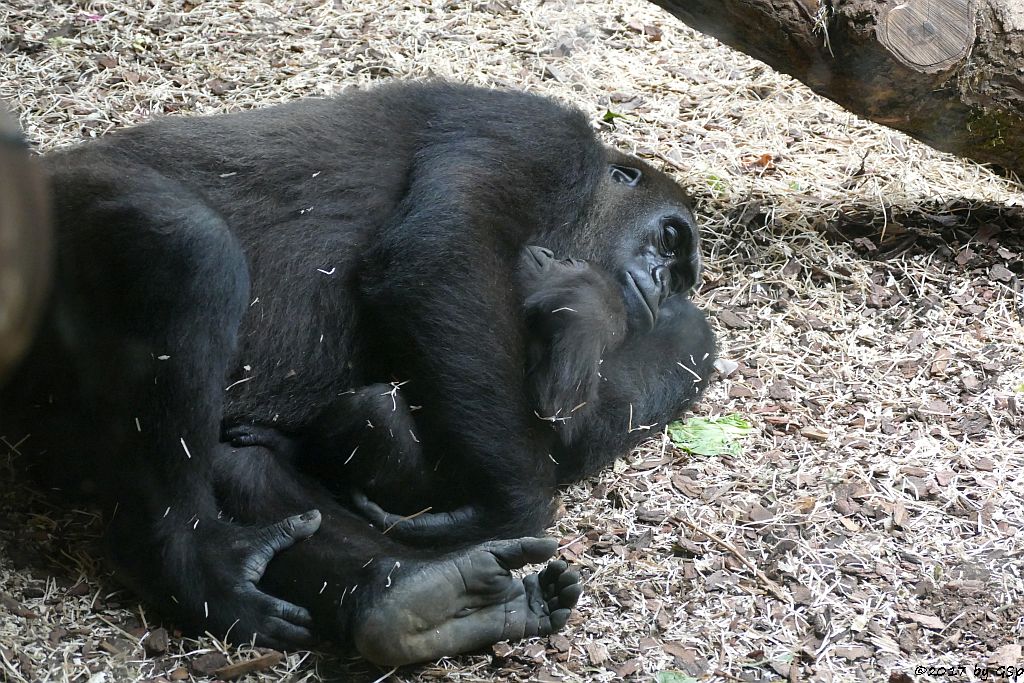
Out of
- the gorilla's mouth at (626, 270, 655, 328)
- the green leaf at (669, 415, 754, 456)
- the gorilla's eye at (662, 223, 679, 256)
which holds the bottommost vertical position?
the green leaf at (669, 415, 754, 456)

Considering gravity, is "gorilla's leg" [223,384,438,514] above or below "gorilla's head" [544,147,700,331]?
below

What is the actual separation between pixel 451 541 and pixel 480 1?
14.9 feet

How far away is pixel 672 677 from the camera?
3.31 meters

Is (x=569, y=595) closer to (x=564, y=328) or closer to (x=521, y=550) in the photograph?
(x=521, y=550)

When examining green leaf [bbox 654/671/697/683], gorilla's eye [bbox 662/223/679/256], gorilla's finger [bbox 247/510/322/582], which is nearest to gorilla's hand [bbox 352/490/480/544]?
gorilla's finger [bbox 247/510/322/582]

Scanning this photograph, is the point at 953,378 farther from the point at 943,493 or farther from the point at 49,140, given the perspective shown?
the point at 49,140

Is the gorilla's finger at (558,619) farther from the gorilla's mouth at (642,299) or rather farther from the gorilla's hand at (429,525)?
the gorilla's mouth at (642,299)

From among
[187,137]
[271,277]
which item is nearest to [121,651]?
[271,277]

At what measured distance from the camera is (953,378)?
16.0 ft

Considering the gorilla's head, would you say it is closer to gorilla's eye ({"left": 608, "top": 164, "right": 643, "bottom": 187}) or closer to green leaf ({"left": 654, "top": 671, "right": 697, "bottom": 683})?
gorilla's eye ({"left": 608, "top": 164, "right": 643, "bottom": 187})

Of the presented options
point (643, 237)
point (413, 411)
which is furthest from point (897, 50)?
point (413, 411)

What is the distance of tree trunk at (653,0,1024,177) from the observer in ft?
16.2

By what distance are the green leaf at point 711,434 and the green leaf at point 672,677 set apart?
1271 mm

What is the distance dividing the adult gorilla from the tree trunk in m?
1.18
